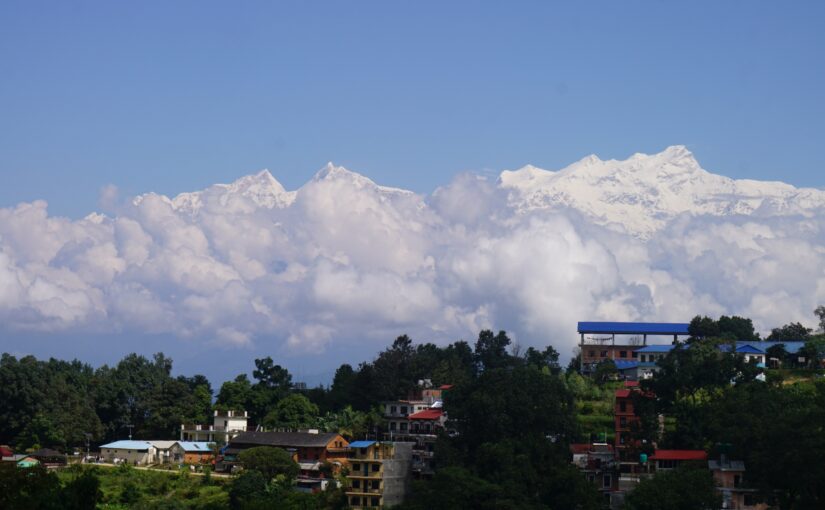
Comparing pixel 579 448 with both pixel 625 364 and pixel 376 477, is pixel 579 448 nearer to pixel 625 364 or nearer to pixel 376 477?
pixel 376 477

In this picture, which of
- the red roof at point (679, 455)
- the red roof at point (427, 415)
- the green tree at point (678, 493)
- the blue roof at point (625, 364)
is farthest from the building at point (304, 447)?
the green tree at point (678, 493)

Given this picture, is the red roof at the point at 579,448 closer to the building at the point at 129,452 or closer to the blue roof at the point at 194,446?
the blue roof at the point at 194,446

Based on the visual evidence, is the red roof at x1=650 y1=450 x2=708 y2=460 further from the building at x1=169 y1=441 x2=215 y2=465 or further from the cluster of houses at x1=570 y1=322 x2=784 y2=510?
the building at x1=169 y1=441 x2=215 y2=465

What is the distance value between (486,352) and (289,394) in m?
15.8

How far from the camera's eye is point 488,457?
64875 millimetres

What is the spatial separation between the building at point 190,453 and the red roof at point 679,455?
30729mm

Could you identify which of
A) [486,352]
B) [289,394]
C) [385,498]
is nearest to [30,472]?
[385,498]

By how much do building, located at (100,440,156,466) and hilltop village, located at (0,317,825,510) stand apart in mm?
116

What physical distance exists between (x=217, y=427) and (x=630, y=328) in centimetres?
3146

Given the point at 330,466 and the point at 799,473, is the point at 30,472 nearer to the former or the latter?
the point at 330,466

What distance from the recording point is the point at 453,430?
70.3 meters

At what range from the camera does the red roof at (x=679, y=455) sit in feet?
216

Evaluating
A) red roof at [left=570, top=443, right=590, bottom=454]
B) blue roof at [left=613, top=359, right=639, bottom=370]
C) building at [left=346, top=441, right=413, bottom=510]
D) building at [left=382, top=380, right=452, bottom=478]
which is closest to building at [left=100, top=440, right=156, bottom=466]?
building at [left=382, top=380, right=452, bottom=478]

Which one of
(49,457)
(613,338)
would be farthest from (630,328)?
(49,457)
